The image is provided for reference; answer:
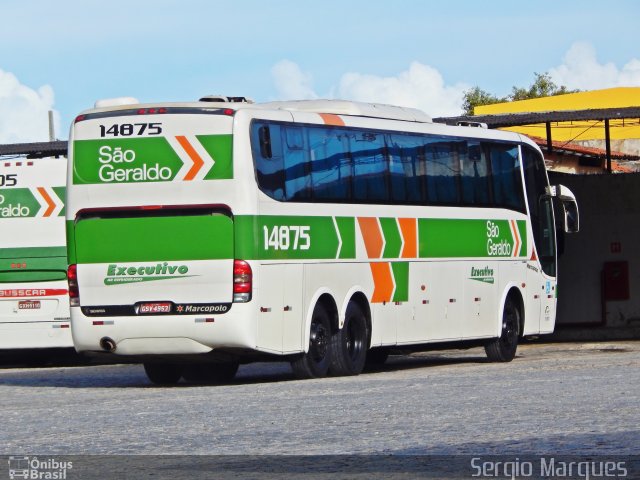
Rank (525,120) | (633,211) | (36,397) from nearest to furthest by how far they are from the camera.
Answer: (36,397) < (525,120) < (633,211)

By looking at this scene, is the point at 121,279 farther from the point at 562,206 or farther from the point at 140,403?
the point at 562,206

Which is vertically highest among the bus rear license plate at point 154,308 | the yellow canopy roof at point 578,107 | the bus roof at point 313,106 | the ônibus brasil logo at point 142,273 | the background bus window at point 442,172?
the yellow canopy roof at point 578,107

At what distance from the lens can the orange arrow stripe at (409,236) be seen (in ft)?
73.1

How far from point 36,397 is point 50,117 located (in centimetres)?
4992

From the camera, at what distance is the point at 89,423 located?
547 inches

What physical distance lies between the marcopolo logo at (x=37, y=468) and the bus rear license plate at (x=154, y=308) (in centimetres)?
819

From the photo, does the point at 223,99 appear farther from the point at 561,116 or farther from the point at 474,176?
the point at 561,116

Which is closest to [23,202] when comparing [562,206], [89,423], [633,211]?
[562,206]

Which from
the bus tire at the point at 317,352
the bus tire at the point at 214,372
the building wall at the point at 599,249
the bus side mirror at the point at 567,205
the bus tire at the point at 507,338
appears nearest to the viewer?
the bus tire at the point at 317,352

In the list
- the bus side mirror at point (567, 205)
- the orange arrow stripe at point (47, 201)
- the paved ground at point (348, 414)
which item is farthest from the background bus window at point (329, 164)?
the orange arrow stripe at point (47, 201)

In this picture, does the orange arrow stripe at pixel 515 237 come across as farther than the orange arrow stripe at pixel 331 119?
Yes

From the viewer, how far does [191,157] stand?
1925 centimetres

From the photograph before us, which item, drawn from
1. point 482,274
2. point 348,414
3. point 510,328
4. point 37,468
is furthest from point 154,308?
point 37,468

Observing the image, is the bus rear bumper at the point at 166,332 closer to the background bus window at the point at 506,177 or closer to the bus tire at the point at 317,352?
the bus tire at the point at 317,352
